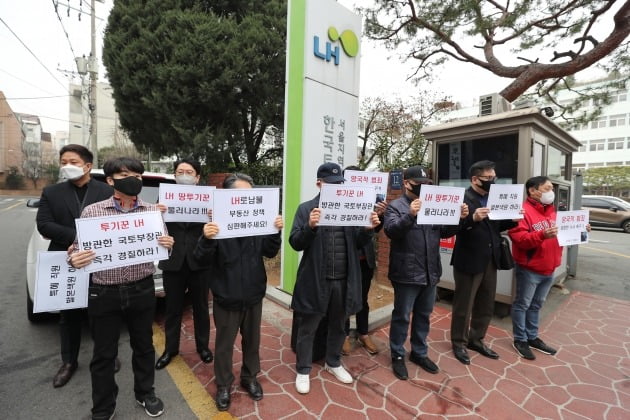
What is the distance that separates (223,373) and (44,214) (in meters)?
1.97

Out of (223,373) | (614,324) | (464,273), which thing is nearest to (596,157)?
(614,324)

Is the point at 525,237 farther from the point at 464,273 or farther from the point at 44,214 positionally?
the point at 44,214

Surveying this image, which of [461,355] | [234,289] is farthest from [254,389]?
[461,355]

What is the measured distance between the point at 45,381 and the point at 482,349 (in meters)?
4.26

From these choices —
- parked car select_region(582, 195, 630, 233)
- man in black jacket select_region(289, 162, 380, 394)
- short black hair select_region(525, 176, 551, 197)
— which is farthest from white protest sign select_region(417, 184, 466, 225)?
parked car select_region(582, 195, 630, 233)

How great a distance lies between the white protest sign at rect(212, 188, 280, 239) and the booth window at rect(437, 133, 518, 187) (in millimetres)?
3599

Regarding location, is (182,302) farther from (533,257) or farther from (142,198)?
(533,257)

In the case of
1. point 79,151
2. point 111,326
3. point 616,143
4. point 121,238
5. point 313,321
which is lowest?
point 313,321

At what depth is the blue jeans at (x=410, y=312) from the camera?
118 inches

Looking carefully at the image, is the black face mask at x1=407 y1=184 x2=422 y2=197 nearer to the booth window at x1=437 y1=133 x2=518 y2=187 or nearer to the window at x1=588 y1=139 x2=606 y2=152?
the booth window at x1=437 y1=133 x2=518 y2=187

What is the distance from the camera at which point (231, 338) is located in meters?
2.50

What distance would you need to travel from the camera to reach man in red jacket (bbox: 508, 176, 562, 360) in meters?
3.27

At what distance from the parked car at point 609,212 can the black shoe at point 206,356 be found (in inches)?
671

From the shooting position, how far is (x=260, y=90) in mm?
8125
